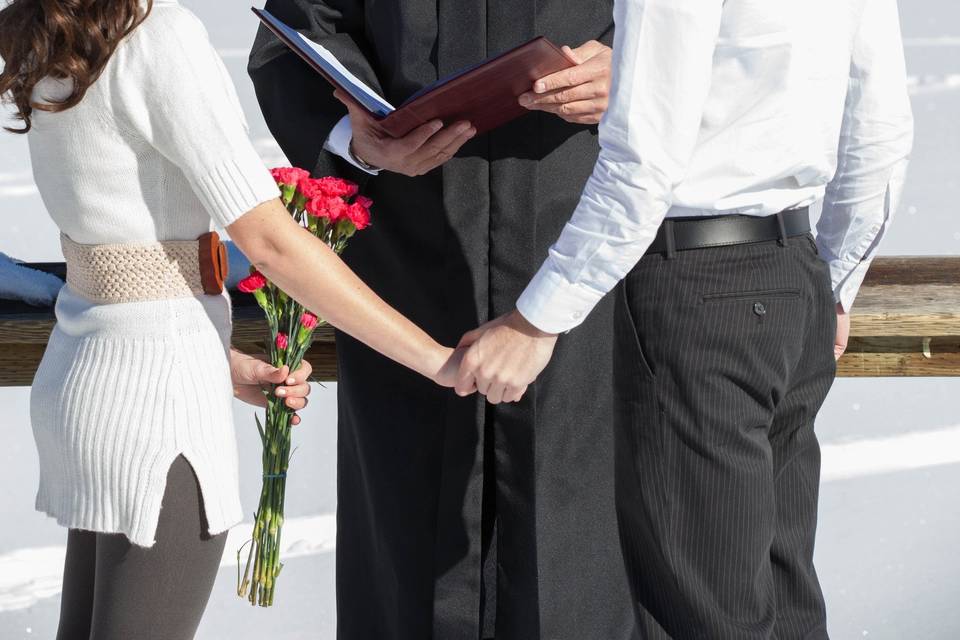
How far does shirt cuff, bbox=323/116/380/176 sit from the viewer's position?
1997mm

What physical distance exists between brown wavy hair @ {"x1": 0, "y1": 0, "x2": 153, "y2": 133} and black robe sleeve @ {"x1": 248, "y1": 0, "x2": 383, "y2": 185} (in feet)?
2.31

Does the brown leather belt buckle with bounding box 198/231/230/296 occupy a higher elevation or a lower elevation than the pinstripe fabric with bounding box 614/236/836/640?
higher

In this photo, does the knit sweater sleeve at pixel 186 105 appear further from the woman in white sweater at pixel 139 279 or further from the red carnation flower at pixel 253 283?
the red carnation flower at pixel 253 283

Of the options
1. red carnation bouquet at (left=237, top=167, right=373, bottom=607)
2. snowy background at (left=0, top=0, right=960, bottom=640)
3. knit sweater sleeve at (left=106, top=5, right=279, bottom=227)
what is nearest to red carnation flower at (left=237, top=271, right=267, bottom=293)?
red carnation bouquet at (left=237, top=167, right=373, bottom=607)

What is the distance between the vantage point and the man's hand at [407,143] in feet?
5.89

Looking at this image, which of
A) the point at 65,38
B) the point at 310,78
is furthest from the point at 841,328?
the point at 65,38

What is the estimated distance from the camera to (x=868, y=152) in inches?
71.4

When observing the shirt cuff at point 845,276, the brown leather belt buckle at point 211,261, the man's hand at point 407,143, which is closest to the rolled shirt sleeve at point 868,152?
the shirt cuff at point 845,276

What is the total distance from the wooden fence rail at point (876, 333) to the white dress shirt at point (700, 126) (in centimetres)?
75

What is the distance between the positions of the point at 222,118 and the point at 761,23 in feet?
2.00

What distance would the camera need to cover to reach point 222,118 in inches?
53.4

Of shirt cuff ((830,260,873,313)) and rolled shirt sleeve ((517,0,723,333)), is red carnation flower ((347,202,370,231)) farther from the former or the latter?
shirt cuff ((830,260,873,313))

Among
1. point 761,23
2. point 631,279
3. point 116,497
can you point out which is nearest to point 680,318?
point 631,279

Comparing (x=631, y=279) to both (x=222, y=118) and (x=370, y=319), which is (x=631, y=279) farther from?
(x=222, y=118)
